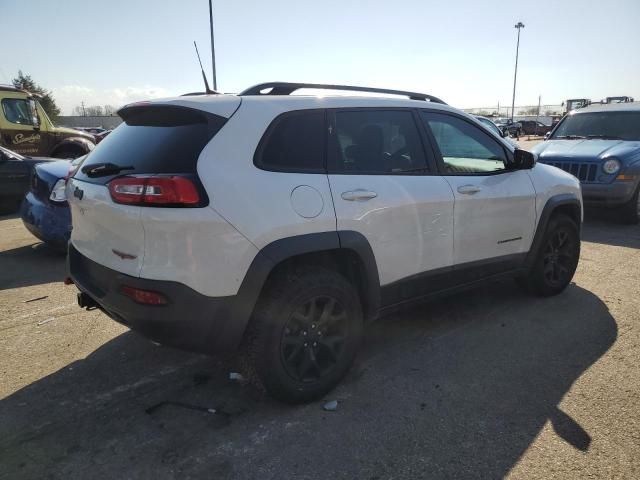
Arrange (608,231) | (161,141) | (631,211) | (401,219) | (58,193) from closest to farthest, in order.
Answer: (161,141)
(401,219)
(58,193)
(608,231)
(631,211)

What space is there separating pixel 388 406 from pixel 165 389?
1387mm

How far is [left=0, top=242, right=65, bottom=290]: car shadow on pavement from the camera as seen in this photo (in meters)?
5.04

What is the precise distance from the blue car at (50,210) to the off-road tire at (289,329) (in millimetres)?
3715

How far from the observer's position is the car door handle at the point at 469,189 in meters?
3.52

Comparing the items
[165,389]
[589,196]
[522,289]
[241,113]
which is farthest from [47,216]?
[589,196]

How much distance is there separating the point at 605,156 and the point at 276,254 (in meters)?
6.98

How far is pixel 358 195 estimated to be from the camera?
2.91 meters

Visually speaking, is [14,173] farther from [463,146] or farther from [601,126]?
[601,126]

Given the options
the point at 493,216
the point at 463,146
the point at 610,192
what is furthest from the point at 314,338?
the point at 610,192

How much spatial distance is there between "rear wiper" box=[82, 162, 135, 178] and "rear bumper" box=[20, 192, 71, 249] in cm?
286

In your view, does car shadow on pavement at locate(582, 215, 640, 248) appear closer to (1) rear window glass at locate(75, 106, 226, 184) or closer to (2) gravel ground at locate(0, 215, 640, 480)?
(2) gravel ground at locate(0, 215, 640, 480)

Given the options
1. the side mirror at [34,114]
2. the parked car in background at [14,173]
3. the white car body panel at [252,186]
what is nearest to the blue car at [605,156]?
the white car body panel at [252,186]

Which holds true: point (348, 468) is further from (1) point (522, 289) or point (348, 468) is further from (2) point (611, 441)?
(1) point (522, 289)

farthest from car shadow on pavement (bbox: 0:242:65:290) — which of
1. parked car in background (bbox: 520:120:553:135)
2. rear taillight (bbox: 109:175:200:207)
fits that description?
parked car in background (bbox: 520:120:553:135)
